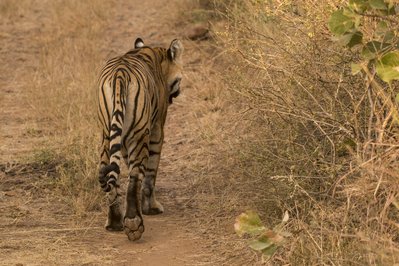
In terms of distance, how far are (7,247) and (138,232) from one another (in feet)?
3.02

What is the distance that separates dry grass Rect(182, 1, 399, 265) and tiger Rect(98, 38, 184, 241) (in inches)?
22.0

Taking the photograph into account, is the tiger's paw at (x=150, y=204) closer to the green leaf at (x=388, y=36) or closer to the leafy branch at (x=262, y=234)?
the leafy branch at (x=262, y=234)

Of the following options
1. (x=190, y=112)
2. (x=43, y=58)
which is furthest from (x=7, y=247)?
(x=43, y=58)

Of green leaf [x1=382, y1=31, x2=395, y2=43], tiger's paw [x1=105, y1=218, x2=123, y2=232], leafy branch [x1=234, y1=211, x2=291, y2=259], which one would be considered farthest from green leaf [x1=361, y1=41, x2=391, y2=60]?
tiger's paw [x1=105, y1=218, x2=123, y2=232]

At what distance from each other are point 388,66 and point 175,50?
3.28 metres

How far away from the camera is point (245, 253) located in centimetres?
618

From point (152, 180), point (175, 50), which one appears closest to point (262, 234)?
point (152, 180)

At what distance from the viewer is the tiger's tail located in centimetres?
641

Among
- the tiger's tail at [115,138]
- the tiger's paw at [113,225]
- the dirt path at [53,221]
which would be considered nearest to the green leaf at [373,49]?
the dirt path at [53,221]

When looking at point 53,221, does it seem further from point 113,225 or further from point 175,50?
point 175,50

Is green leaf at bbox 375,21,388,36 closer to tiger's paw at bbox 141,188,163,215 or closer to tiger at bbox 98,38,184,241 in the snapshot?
tiger at bbox 98,38,184,241

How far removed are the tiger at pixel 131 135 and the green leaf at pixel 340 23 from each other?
2.01m

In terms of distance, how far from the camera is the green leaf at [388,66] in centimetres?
496

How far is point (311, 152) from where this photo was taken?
646cm
